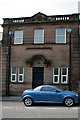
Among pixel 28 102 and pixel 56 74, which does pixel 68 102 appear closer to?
pixel 28 102

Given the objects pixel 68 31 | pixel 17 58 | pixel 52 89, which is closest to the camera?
pixel 52 89

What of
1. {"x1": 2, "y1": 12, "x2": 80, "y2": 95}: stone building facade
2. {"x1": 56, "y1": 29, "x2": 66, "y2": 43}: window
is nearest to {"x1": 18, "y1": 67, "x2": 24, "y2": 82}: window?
{"x1": 2, "y1": 12, "x2": 80, "y2": 95}: stone building facade

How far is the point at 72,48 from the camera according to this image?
49.3ft

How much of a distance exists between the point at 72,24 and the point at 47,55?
14.0 ft

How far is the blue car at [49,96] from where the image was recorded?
10.0 metres

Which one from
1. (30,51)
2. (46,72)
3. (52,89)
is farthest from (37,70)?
(52,89)

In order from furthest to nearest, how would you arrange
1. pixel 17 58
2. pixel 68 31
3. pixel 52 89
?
pixel 17 58 < pixel 68 31 < pixel 52 89

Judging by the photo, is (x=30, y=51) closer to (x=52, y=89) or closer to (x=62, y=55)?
(x=62, y=55)

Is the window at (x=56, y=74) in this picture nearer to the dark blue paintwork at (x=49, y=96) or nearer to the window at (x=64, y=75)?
the window at (x=64, y=75)

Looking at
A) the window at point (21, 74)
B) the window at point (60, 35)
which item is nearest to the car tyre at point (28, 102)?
the window at point (21, 74)

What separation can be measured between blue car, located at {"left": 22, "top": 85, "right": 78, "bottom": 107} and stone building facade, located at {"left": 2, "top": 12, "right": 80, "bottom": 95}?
471 centimetres

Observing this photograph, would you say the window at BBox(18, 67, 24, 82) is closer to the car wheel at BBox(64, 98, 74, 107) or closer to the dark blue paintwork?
the dark blue paintwork

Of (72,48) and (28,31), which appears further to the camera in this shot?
(28,31)

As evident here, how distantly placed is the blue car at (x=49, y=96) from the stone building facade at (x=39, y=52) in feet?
15.5
